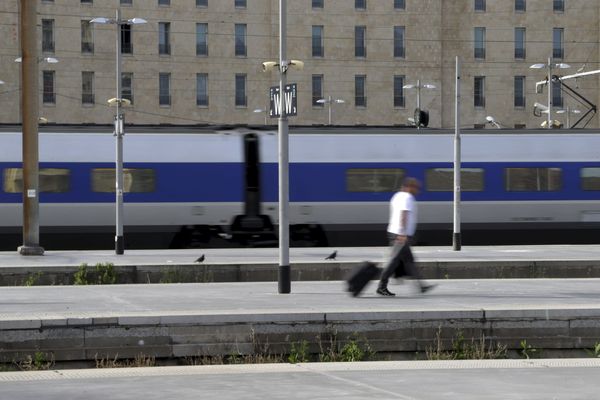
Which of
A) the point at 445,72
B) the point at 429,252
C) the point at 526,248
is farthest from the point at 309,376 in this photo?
the point at 445,72

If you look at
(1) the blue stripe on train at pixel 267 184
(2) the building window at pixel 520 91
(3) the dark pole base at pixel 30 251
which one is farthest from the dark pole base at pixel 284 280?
(2) the building window at pixel 520 91

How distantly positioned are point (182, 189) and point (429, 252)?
765cm

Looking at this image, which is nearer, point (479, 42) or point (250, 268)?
point (250, 268)

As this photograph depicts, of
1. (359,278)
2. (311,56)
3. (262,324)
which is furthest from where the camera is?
(311,56)

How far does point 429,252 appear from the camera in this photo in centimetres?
3016

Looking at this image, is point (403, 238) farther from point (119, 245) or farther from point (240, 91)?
point (240, 91)

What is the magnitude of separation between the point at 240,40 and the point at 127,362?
70.3 meters

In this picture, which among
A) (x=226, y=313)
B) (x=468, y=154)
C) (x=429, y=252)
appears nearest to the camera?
(x=226, y=313)

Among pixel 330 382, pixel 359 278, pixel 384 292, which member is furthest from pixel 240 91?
pixel 330 382

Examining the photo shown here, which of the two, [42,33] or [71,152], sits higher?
[42,33]

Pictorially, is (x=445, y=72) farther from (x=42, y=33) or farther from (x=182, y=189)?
(x=182, y=189)

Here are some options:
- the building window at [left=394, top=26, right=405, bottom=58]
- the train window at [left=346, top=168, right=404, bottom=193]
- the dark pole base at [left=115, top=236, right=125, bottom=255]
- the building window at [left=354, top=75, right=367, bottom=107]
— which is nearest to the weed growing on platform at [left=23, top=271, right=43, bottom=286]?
the dark pole base at [left=115, top=236, right=125, bottom=255]

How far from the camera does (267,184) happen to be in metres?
33.9

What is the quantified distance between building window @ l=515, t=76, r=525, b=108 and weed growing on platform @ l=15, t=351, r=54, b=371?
7724 cm
